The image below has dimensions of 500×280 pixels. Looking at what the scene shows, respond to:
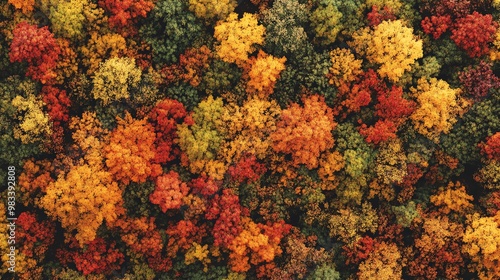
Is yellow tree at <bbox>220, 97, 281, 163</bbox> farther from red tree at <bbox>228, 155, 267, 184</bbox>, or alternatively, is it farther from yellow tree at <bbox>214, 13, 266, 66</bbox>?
yellow tree at <bbox>214, 13, 266, 66</bbox>

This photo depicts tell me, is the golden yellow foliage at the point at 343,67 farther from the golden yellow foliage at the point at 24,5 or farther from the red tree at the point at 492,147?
the golden yellow foliage at the point at 24,5

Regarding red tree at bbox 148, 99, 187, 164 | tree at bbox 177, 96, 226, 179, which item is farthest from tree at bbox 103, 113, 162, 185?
tree at bbox 177, 96, 226, 179

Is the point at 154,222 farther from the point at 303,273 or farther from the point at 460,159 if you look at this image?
the point at 460,159

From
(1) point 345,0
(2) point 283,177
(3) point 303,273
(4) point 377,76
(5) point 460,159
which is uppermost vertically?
(1) point 345,0

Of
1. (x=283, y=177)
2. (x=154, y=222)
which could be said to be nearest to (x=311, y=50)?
(x=283, y=177)

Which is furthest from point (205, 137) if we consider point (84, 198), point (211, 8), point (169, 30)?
point (84, 198)

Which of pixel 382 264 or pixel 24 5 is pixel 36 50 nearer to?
pixel 24 5
